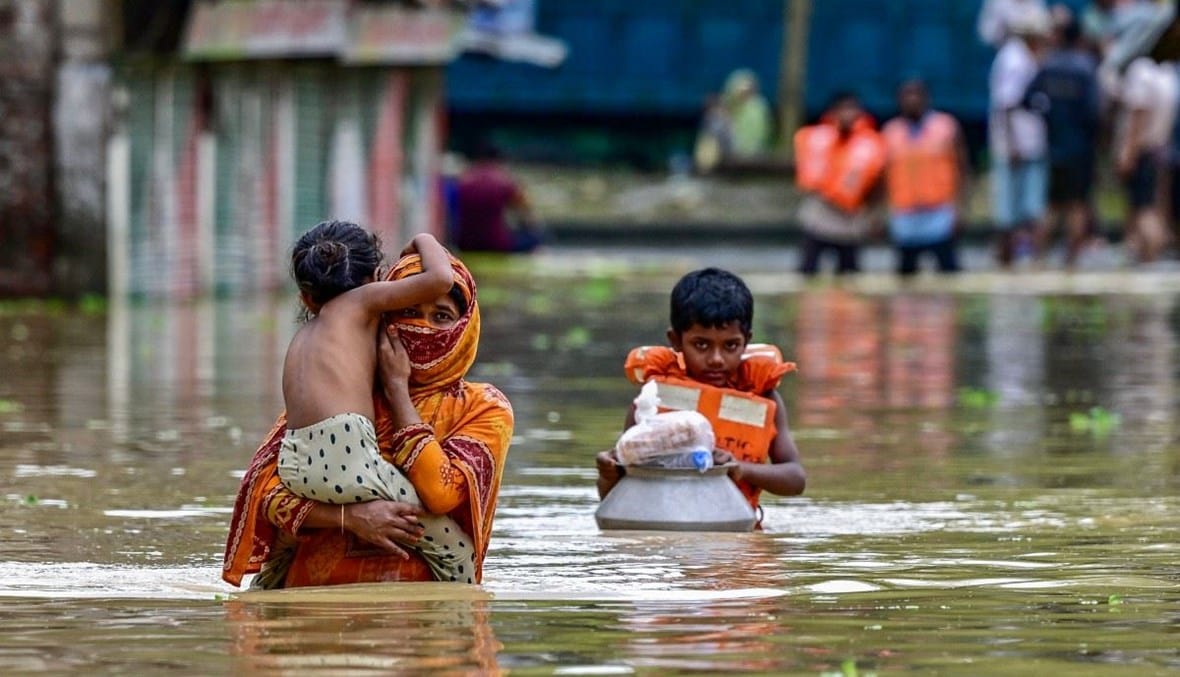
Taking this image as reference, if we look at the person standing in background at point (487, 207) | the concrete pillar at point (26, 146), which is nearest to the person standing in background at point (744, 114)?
the person standing in background at point (487, 207)

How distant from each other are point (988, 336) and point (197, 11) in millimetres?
6541

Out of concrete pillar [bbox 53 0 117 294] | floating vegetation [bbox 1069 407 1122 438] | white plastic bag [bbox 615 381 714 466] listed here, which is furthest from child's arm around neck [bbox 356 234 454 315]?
concrete pillar [bbox 53 0 117 294]

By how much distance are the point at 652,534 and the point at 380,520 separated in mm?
1641

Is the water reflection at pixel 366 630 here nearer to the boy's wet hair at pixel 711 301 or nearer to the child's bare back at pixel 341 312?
the child's bare back at pixel 341 312

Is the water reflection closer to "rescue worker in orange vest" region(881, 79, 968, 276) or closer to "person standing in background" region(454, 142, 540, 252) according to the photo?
"rescue worker in orange vest" region(881, 79, 968, 276)

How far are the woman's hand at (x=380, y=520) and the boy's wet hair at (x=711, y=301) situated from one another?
1.72m

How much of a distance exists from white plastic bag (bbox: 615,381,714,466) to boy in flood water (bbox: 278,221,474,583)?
1387 mm

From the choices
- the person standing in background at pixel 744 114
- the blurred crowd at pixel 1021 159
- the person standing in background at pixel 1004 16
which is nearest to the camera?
the blurred crowd at pixel 1021 159

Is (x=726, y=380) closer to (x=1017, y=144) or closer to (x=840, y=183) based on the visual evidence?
(x=840, y=183)

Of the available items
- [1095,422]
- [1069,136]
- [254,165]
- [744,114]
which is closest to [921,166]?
[1069,136]

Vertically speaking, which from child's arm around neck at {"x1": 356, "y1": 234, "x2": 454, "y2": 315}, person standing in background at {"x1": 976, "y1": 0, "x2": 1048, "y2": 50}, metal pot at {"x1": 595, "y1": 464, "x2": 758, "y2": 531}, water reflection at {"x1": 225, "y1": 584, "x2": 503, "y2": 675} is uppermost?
person standing in background at {"x1": 976, "y1": 0, "x2": 1048, "y2": 50}

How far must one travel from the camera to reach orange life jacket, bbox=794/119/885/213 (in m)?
26.4

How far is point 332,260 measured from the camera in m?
6.88

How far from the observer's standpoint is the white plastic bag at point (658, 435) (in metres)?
8.18
